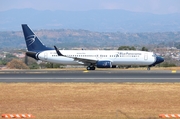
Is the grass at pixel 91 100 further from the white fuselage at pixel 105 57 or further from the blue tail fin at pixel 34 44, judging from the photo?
the blue tail fin at pixel 34 44

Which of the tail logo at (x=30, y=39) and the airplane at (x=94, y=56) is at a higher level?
the tail logo at (x=30, y=39)

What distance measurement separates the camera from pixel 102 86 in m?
34.3

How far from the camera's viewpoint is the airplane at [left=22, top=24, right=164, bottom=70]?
57156 millimetres

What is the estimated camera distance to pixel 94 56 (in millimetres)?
58531

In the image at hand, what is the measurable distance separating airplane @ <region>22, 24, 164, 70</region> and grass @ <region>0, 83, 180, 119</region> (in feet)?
70.1

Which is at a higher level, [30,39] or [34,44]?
[30,39]

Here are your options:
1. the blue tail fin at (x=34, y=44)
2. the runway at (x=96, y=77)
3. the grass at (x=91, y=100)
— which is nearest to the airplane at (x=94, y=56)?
the blue tail fin at (x=34, y=44)

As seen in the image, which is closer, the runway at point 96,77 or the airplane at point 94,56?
the runway at point 96,77

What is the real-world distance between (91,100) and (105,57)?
30.3 metres

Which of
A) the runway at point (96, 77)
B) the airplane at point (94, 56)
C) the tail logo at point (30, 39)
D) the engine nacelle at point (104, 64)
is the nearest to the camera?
the runway at point (96, 77)

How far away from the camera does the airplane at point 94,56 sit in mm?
57156

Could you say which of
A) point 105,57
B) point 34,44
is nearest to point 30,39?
point 34,44

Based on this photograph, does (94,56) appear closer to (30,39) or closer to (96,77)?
(30,39)

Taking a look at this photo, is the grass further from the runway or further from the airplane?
the airplane
